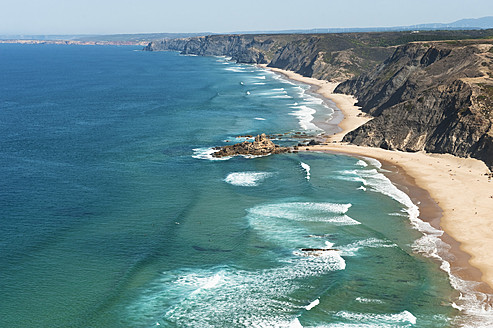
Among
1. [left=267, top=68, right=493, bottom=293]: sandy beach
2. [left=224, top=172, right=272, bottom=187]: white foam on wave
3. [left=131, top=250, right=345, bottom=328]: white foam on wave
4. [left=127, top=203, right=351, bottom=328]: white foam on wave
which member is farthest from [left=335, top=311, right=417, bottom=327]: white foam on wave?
[left=224, top=172, right=272, bottom=187]: white foam on wave

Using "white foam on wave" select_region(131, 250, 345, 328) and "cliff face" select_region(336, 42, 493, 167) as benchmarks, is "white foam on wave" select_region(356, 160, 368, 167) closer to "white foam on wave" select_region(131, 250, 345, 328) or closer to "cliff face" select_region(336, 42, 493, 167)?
"cliff face" select_region(336, 42, 493, 167)

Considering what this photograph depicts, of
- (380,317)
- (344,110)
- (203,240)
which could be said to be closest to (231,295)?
(203,240)

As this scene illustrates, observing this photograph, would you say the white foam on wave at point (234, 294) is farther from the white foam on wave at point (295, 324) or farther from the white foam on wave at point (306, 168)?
the white foam on wave at point (306, 168)

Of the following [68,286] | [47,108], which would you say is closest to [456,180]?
[68,286]

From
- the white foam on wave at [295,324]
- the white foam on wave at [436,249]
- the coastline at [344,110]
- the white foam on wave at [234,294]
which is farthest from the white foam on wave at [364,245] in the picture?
the coastline at [344,110]

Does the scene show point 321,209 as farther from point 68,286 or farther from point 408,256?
point 68,286

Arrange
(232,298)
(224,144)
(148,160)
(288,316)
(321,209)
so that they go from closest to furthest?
(288,316) < (232,298) < (321,209) < (148,160) < (224,144)
